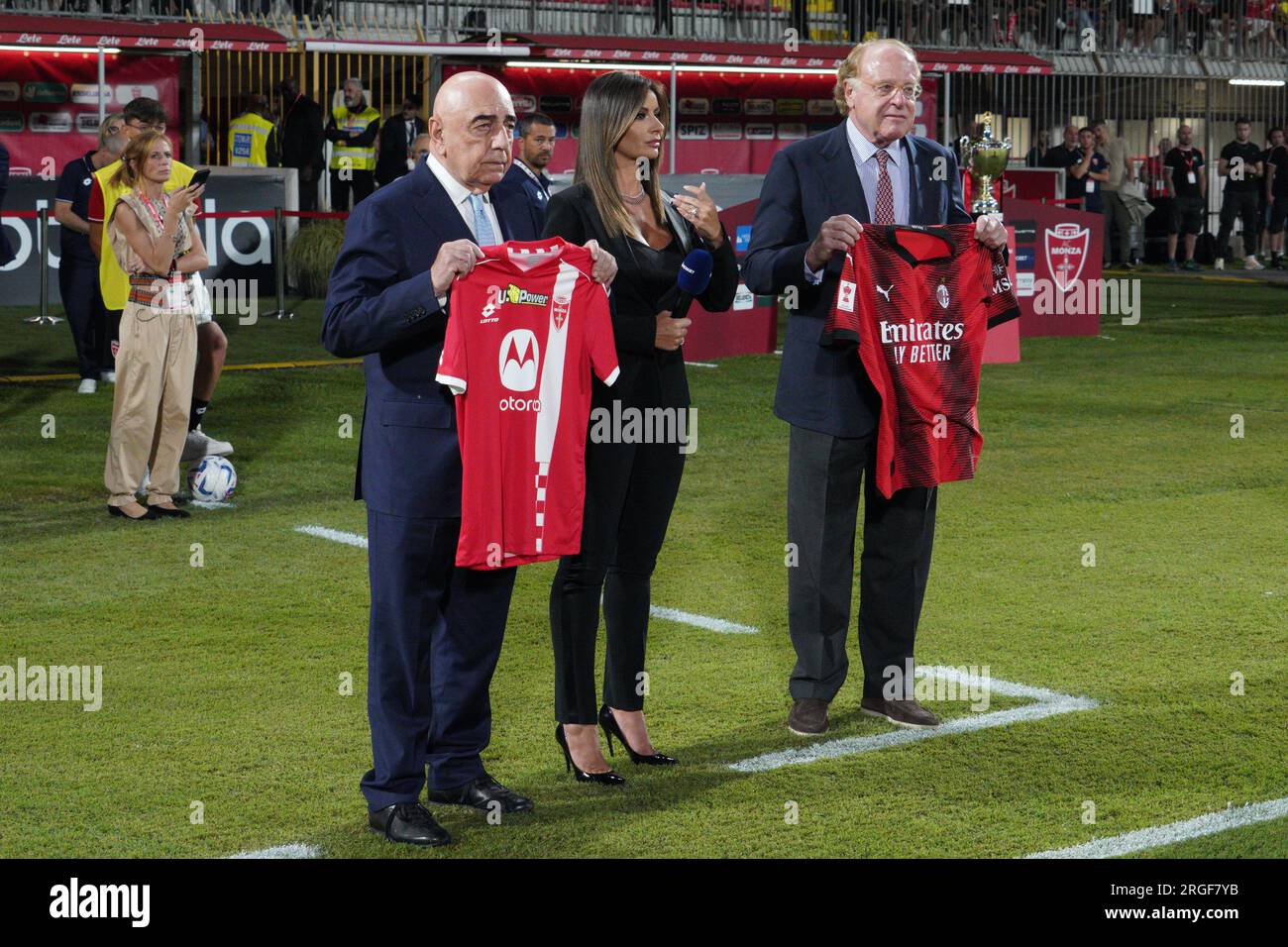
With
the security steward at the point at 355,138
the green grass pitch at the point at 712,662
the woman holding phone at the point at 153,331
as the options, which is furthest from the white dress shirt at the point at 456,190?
the security steward at the point at 355,138

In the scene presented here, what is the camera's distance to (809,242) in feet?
19.3

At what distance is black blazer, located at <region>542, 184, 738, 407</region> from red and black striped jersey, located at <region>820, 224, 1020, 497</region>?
1.76 ft

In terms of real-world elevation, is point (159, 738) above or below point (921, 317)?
below

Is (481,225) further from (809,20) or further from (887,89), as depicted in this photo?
(809,20)

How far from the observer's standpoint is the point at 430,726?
205 inches

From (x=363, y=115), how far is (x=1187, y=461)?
49.4 ft

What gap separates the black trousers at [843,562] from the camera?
5988mm

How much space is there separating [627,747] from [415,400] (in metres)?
1.45

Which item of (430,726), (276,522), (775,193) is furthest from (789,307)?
(276,522)

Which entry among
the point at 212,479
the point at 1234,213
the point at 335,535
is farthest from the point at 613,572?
the point at 1234,213

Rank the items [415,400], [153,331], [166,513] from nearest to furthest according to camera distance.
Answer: [415,400]
[153,331]
[166,513]

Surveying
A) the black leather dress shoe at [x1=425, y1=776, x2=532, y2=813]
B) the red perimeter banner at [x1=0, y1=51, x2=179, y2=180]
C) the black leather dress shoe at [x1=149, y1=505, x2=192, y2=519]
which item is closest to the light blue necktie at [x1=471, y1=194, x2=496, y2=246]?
the black leather dress shoe at [x1=425, y1=776, x2=532, y2=813]

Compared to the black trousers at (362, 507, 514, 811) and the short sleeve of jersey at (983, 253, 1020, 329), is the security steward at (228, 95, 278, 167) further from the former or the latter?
the black trousers at (362, 507, 514, 811)

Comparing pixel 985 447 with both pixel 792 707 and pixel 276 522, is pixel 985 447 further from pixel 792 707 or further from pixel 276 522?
pixel 792 707
